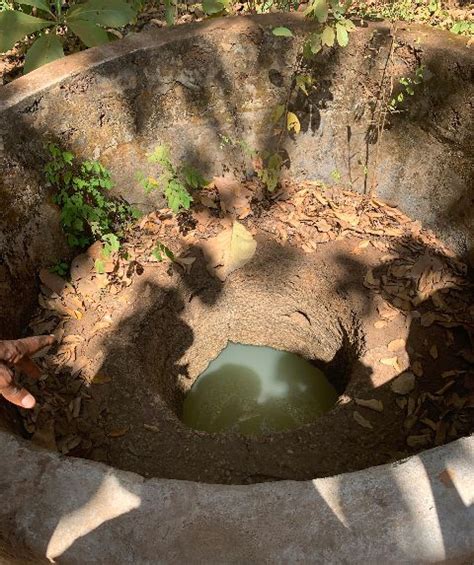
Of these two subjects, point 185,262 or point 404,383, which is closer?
point 404,383

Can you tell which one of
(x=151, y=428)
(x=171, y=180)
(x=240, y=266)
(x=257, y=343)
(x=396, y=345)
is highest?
(x=171, y=180)

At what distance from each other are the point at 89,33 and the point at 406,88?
207cm

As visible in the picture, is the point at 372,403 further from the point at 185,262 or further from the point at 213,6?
the point at 213,6

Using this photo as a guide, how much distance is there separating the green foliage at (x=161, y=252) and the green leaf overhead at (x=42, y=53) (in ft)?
4.41

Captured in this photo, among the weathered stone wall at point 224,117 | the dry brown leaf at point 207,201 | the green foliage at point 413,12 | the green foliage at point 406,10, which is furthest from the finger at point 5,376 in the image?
the green foliage at point 406,10

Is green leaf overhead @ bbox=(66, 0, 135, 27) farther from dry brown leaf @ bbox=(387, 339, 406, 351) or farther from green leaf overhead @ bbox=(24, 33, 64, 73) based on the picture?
dry brown leaf @ bbox=(387, 339, 406, 351)

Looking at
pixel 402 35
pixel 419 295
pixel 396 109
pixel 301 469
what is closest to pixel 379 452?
pixel 301 469

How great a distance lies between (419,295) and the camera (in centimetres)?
320

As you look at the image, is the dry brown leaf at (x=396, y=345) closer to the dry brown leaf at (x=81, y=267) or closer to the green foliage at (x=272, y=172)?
the green foliage at (x=272, y=172)

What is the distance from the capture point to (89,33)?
132 inches

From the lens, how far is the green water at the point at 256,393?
370 centimetres

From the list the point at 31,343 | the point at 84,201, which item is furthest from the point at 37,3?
the point at 31,343

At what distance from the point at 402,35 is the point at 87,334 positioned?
263 centimetres

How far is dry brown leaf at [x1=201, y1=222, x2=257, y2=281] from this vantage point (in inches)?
138
